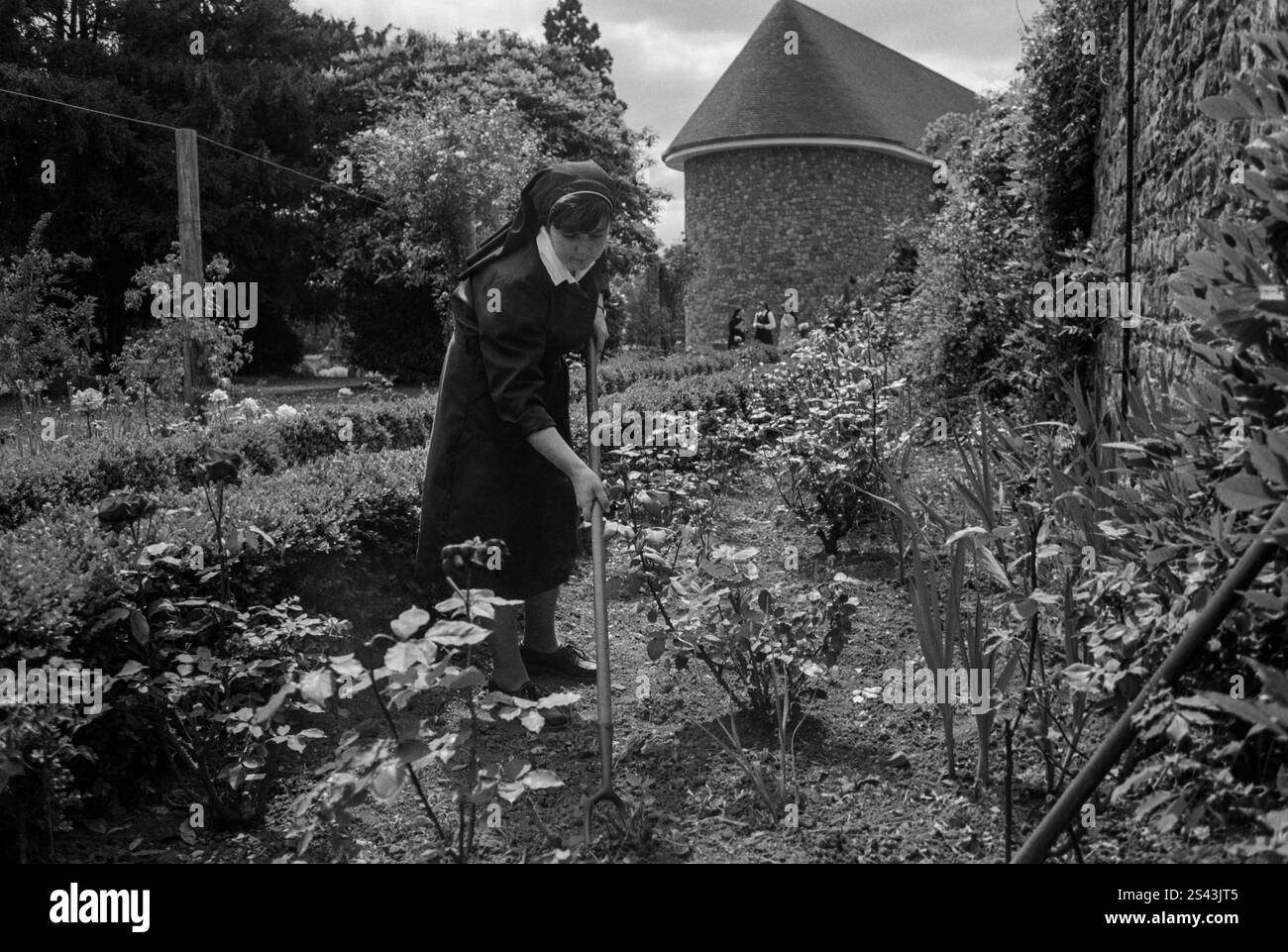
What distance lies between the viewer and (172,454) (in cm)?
649

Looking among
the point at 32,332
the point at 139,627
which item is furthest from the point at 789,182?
the point at 139,627

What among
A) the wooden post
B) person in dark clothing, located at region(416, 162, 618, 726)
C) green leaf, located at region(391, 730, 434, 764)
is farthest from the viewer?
the wooden post

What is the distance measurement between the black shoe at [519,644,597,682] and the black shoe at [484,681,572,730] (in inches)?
7.7

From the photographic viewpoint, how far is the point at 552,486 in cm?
368

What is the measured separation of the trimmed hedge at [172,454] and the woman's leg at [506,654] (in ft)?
4.78

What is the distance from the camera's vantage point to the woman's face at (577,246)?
3301mm

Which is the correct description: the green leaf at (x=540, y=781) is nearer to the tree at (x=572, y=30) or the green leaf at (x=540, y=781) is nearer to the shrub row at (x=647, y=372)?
the shrub row at (x=647, y=372)

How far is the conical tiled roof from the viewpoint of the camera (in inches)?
1003

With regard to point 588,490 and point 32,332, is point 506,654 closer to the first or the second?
point 588,490

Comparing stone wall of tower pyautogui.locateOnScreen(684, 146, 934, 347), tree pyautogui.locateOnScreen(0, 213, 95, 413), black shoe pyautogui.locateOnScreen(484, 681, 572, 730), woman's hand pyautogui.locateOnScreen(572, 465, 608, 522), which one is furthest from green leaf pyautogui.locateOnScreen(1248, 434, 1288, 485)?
stone wall of tower pyautogui.locateOnScreen(684, 146, 934, 347)

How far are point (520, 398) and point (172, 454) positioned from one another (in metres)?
4.08

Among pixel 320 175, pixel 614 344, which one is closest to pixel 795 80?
pixel 614 344

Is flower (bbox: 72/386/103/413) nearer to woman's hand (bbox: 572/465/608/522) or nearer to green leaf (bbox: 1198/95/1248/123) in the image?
woman's hand (bbox: 572/465/608/522)

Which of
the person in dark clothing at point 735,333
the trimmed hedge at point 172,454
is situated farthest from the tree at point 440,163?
the trimmed hedge at point 172,454
